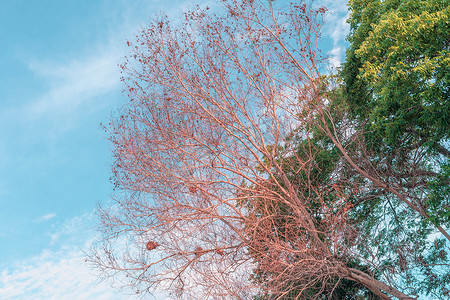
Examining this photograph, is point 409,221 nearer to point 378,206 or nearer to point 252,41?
point 378,206

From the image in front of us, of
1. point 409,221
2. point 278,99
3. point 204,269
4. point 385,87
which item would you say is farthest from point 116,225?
point 409,221

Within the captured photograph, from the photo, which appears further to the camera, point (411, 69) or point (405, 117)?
point (405, 117)

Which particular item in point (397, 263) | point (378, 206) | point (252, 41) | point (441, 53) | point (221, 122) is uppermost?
point (252, 41)

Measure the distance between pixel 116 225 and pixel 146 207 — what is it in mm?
811

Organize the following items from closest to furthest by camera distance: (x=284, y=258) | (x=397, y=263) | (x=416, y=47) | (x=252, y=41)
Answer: (x=284, y=258)
(x=416, y=47)
(x=252, y=41)
(x=397, y=263)

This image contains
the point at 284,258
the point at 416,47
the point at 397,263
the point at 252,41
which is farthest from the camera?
the point at 397,263

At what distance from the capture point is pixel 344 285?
1230 centimetres

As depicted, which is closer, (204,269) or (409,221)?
(204,269)

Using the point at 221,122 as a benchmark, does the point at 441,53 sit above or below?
below

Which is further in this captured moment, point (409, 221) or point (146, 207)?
point (409, 221)

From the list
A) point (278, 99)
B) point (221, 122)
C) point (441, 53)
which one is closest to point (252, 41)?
point (278, 99)

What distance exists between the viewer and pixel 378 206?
1314cm

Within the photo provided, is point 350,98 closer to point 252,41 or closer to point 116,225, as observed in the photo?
point 252,41

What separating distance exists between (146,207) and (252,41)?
16.5 ft
